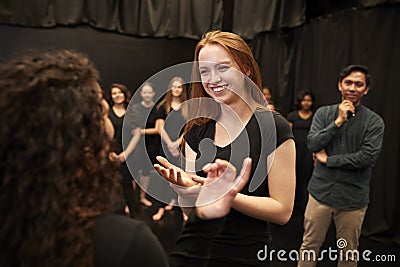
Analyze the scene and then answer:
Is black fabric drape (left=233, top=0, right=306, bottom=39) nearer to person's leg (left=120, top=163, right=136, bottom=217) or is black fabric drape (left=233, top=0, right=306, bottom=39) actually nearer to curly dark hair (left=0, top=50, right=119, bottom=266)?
person's leg (left=120, top=163, right=136, bottom=217)

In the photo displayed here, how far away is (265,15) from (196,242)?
14.1 ft

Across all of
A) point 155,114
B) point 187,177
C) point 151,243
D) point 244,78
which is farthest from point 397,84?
point 151,243

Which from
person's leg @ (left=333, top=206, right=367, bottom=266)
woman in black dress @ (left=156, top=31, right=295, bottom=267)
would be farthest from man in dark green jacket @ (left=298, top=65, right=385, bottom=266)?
woman in black dress @ (left=156, top=31, right=295, bottom=267)

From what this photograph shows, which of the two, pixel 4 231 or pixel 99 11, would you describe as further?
pixel 99 11

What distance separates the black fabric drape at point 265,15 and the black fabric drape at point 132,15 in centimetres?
26

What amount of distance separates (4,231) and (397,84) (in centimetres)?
352

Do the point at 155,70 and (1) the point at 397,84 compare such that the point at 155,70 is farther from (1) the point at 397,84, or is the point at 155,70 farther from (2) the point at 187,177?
(2) the point at 187,177

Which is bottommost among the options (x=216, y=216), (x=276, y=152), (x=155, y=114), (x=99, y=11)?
(x=155, y=114)

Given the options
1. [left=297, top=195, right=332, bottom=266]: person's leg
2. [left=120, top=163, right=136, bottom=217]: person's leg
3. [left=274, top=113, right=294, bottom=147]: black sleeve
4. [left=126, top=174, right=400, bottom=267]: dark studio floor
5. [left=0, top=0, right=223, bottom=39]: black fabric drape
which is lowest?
[left=126, top=174, right=400, bottom=267]: dark studio floor

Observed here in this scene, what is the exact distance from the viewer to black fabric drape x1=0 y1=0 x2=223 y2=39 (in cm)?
485

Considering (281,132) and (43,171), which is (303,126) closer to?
(281,132)

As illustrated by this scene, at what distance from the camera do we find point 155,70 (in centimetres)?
561

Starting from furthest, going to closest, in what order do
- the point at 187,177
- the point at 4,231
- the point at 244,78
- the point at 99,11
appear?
1. the point at 99,11
2. the point at 244,78
3. the point at 187,177
4. the point at 4,231

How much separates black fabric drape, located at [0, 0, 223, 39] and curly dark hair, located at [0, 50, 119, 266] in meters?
4.57
